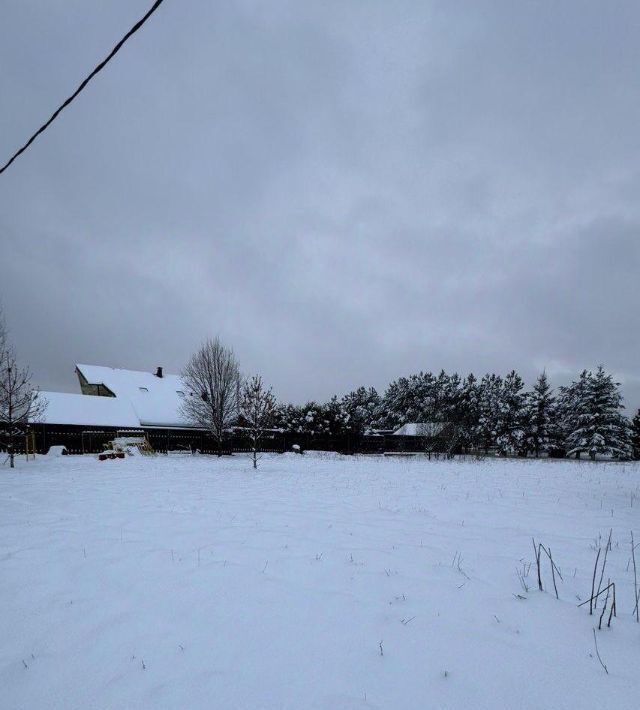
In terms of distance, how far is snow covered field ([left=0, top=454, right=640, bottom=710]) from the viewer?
2.28 metres

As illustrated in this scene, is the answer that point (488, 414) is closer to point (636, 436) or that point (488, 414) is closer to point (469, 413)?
point (469, 413)

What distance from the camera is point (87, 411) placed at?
92.3ft

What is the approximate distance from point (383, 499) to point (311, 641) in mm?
5827

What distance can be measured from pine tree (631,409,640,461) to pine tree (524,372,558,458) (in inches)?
274

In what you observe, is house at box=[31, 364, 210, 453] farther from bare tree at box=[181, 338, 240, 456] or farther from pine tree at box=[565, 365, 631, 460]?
pine tree at box=[565, 365, 631, 460]

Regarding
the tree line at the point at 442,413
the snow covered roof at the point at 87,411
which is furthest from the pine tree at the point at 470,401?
the snow covered roof at the point at 87,411

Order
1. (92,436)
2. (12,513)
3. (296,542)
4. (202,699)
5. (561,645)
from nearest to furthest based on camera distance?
(202,699) → (561,645) → (296,542) → (12,513) → (92,436)

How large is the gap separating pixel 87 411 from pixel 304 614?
1204 inches

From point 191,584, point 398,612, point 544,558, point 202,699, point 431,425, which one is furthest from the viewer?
point 431,425

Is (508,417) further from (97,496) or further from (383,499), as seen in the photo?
(97,496)

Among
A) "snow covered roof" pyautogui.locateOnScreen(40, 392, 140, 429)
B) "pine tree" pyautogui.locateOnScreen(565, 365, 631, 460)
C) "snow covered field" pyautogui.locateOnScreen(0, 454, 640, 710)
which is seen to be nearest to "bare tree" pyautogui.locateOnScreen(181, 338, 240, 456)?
"snow covered roof" pyautogui.locateOnScreen(40, 392, 140, 429)

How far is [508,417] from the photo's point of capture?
43531 millimetres

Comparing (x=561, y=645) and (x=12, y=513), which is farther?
(x=12, y=513)

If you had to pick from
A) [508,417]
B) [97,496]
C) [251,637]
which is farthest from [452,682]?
[508,417]
